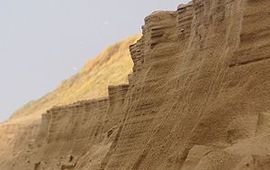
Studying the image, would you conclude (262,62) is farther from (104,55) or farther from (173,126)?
(104,55)

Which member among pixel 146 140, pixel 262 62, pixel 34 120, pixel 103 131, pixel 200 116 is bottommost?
pixel 34 120

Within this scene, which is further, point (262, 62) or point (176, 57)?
point (176, 57)

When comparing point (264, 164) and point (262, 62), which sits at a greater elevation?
point (262, 62)

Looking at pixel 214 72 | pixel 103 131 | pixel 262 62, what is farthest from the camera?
pixel 103 131

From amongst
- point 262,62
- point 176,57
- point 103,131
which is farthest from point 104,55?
point 262,62

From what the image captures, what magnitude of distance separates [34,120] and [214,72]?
190 feet

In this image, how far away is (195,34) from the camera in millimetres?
21016

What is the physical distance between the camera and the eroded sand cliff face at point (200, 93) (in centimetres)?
1602

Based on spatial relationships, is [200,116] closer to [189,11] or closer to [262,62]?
[262,62]

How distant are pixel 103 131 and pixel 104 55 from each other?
149 feet

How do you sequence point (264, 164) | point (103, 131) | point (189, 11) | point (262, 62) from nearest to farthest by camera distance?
point (264, 164)
point (262, 62)
point (189, 11)
point (103, 131)

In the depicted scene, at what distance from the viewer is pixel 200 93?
18906 mm

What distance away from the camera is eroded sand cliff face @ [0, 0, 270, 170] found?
52.5 ft

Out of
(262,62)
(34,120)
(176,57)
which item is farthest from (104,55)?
(262,62)
